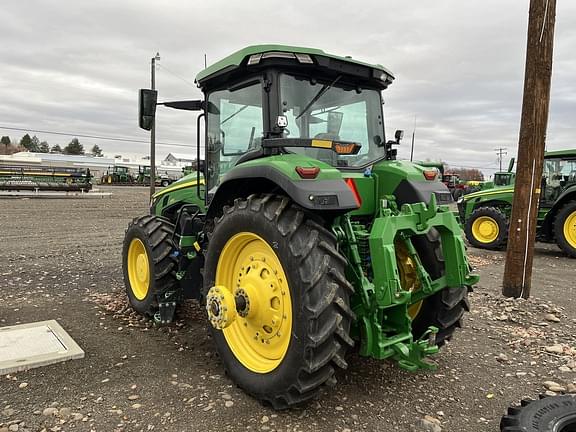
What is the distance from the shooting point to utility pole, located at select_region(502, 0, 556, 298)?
227 inches

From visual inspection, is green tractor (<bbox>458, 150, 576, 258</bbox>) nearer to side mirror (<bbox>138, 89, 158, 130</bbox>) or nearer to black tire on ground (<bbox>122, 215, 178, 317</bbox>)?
black tire on ground (<bbox>122, 215, 178, 317</bbox>)

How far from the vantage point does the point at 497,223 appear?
11.0m

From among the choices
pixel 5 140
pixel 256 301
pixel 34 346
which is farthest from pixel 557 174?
pixel 5 140

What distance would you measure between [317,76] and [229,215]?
53.5 inches

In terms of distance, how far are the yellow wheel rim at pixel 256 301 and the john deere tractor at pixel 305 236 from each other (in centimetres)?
1

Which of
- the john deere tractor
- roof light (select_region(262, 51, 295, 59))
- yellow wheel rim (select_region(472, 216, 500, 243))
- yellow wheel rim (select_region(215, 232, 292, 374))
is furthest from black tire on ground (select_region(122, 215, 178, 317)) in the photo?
yellow wheel rim (select_region(472, 216, 500, 243))

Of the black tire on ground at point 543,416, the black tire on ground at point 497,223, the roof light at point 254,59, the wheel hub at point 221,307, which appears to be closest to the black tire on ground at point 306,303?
the wheel hub at point 221,307

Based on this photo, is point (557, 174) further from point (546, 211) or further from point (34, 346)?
point (34, 346)

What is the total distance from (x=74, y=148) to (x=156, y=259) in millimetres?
113437

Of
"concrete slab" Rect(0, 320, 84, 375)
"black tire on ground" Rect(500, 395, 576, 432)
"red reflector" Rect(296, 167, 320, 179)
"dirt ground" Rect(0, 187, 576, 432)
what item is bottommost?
"dirt ground" Rect(0, 187, 576, 432)

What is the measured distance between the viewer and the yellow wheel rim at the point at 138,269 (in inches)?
200

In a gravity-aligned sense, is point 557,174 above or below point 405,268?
above

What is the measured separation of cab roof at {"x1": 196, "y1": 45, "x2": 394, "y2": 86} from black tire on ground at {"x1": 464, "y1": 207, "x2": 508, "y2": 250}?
25.9ft

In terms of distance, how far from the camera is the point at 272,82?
3.63 meters
